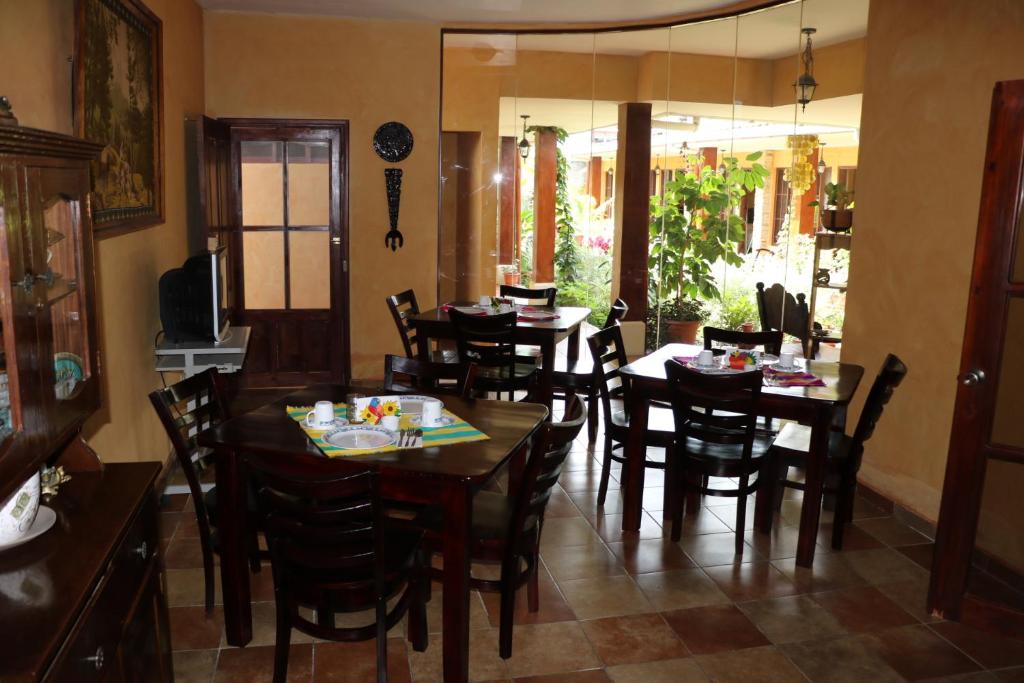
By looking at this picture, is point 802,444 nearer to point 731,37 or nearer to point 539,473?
point 539,473

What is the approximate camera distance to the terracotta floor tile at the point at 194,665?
2.82 m

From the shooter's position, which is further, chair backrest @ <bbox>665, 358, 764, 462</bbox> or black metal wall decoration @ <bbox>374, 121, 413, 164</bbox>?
black metal wall decoration @ <bbox>374, 121, 413, 164</bbox>

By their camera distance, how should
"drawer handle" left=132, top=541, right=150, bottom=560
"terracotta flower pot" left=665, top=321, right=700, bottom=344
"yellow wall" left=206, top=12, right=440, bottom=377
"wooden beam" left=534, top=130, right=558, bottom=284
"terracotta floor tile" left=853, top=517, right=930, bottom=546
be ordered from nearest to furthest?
"drawer handle" left=132, top=541, right=150, bottom=560, "terracotta floor tile" left=853, top=517, right=930, bottom=546, "yellow wall" left=206, top=12, right=440, bottom=377, "terracotta flower pot" left=665, top=321, right=700, bottom=344, "wooden beam" left=534, top=130, right=558, bottom=284

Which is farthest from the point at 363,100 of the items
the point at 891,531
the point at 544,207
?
the point at 891,531

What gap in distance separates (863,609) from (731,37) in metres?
4.51

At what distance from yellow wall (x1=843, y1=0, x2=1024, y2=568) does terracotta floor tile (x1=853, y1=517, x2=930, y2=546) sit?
0.43ft

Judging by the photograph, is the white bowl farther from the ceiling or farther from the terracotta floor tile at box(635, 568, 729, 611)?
the ceiling

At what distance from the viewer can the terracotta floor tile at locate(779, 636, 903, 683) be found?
2893 millimetres

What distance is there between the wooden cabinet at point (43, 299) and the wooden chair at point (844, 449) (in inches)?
116

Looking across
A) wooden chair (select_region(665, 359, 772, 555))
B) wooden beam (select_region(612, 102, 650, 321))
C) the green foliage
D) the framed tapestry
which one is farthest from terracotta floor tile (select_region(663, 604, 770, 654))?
wooden beam (select_region(612, 102, 650, 321))

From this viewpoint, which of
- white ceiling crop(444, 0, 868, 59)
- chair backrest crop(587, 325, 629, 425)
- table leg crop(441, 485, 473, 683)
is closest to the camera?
table leg crop(441, 485, 473, 683)

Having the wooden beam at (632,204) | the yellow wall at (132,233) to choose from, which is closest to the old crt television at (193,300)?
the yellow wall at (132,233)

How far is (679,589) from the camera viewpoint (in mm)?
3482

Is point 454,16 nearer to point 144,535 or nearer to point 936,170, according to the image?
point 936,170
